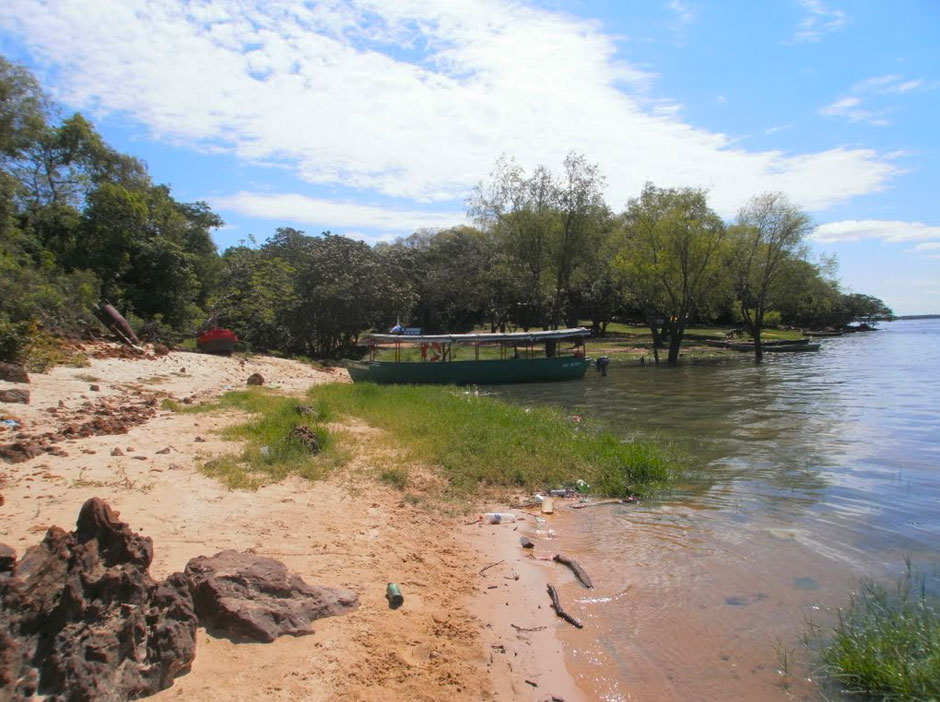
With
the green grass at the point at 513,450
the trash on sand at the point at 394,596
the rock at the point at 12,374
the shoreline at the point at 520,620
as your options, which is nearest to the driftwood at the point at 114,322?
the rock at the point at 12,374

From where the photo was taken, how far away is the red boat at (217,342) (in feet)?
82.6

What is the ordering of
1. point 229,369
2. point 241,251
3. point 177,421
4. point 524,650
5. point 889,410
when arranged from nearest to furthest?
point 524,650 → point 177,421 → point 889,410 → point 229,369 → point 241,251

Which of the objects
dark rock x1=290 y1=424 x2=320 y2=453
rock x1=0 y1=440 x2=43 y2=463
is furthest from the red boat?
rock x1=0 y1=440 x2=43 y2=463

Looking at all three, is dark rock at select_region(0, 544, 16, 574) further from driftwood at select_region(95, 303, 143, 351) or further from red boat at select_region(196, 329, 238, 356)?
red boat at select_region(196, 329, 238, 356)

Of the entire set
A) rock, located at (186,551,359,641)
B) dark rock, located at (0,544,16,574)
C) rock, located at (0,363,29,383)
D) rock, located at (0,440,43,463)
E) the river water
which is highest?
rock, located at (0,363,29,383)

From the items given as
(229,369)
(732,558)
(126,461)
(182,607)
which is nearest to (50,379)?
(126,461)

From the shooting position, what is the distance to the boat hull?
27.5 metres

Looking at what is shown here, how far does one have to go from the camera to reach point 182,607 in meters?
4.14

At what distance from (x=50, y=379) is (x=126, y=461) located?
6.70 m

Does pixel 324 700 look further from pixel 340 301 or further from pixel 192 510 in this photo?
pixel 340 301

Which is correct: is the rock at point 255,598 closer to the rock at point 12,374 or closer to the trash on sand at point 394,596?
the trash on sand at point 394,596

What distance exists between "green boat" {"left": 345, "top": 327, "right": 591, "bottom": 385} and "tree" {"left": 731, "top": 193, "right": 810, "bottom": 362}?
686 inches

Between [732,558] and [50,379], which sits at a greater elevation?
[50,379]

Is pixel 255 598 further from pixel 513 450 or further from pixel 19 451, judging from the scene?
pixel 513 450
